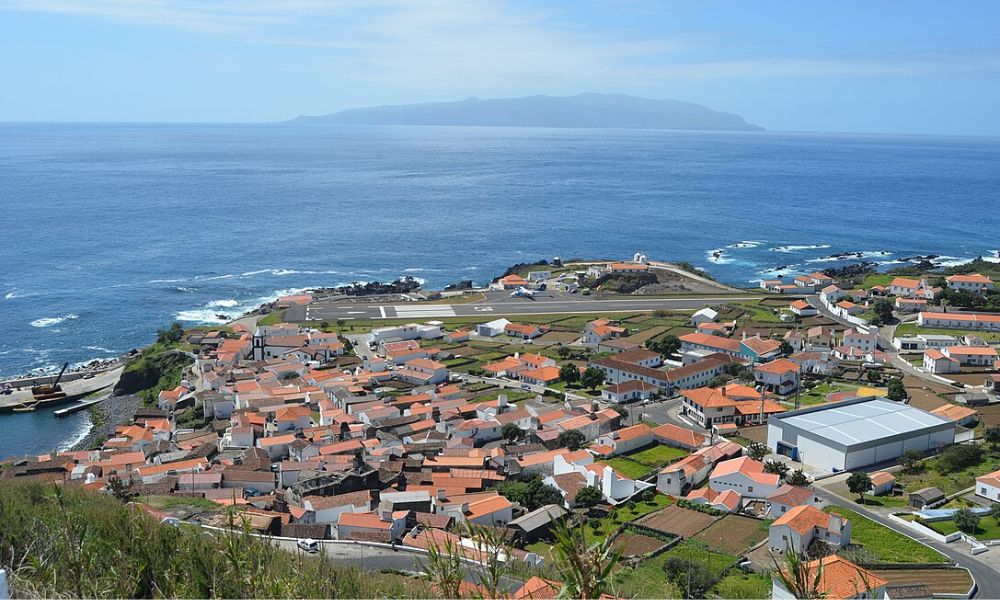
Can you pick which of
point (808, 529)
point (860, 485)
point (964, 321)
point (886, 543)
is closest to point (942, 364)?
point (964, 321)

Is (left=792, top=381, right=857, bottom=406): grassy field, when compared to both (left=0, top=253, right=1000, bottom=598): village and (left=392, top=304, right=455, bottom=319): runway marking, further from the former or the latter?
(left=392, top=304, right=455, bottom=319): runway marking

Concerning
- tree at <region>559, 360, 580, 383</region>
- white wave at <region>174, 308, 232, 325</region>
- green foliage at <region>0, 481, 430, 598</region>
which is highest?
green foliage at <region>0, 481, 430, 598</region>

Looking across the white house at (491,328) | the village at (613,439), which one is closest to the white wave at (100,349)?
the village at (613,439)

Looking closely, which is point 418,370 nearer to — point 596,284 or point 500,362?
point 500,362

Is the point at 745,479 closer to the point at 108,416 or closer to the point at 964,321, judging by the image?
the point at 964,321

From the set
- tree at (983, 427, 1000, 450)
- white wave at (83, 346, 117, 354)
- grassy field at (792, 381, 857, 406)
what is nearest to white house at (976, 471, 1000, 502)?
tree at (983, 427, 1000, 450)

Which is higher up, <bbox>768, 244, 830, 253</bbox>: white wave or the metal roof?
the metal roof
